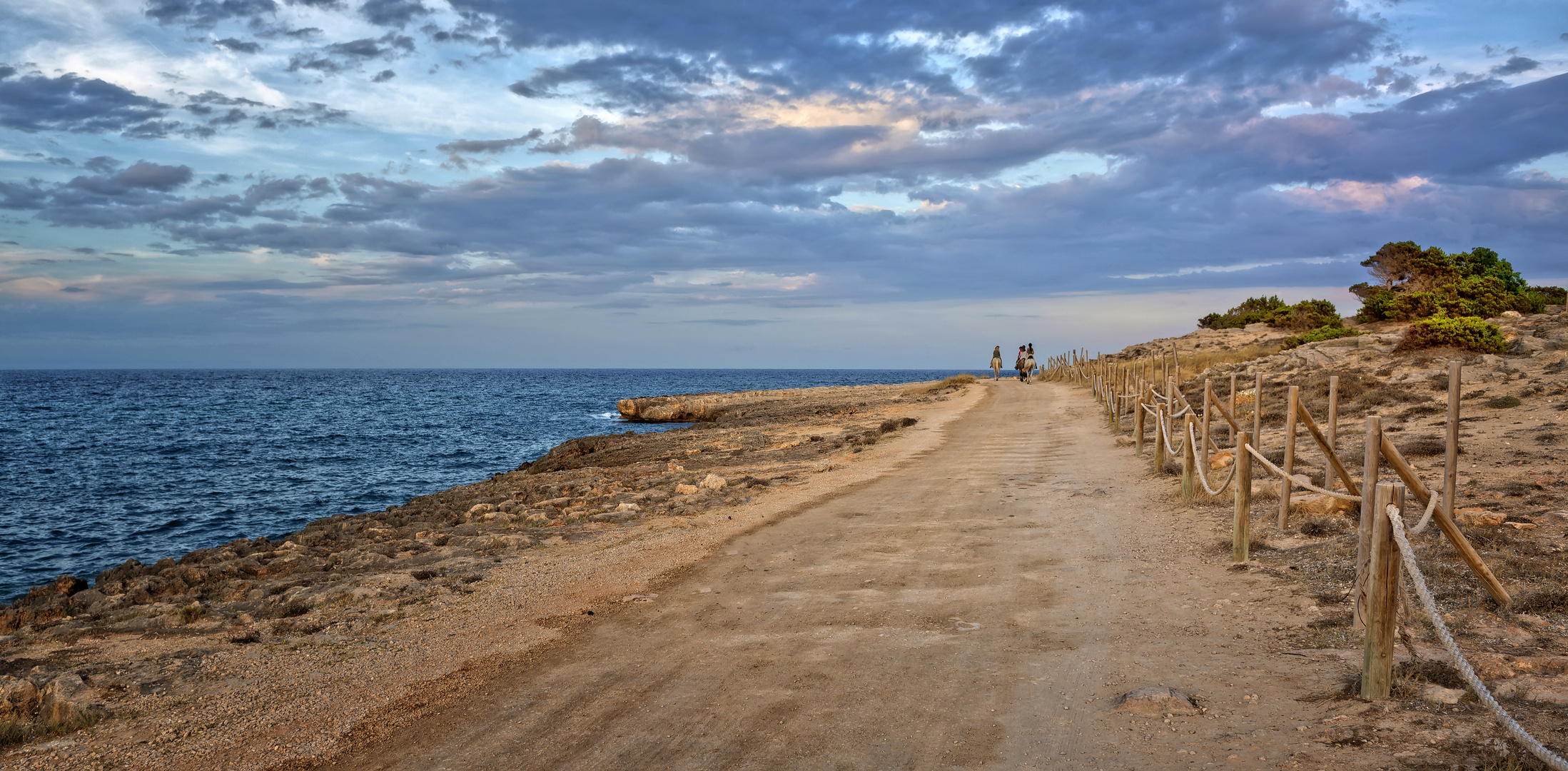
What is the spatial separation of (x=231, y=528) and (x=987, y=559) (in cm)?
1862

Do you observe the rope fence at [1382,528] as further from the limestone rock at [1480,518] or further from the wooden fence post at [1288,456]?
the limestone rock at [1480,518]

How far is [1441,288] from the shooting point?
44.7 m

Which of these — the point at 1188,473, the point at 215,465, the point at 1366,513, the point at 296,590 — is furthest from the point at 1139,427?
the point at 215,465

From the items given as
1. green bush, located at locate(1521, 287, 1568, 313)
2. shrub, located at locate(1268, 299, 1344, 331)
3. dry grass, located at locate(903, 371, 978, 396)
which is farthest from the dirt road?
shrub, located at locate(1268, 299, 1344, 331)

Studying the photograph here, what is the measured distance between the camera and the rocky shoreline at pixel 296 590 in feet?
17.6

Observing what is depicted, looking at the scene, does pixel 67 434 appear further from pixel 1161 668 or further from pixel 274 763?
pixel 1161 668

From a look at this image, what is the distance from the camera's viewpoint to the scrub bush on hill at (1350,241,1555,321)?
130 feet

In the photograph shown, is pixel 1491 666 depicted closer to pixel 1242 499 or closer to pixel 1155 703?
pixel 1155 703

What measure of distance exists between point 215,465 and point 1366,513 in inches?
1408

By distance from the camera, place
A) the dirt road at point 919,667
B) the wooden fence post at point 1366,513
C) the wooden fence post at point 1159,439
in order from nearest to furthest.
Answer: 1. the dirt road at point 919,667
2. the wooden fence post at point 1366,513
3. the wooden fence post at point 1159,439

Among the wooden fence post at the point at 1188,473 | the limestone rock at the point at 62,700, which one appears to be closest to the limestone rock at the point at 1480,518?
the wooden fence post at the point at 1188,473

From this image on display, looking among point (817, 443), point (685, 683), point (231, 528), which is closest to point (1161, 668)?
point (685, 683)

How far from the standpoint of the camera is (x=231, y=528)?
777 inches

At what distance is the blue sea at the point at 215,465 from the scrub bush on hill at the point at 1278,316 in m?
41.3
